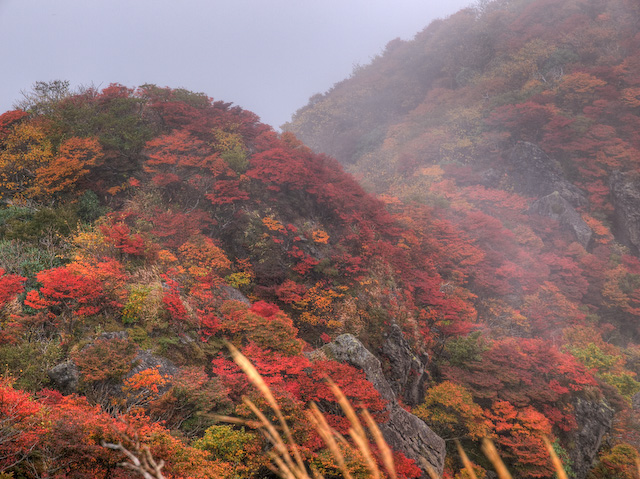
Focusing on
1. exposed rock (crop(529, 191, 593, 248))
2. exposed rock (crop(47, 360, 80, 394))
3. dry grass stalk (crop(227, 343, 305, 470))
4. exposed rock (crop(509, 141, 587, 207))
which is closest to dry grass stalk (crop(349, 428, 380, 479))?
dry grass stalk (crop(227, 343, 305, 470))

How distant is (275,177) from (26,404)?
13.0 m

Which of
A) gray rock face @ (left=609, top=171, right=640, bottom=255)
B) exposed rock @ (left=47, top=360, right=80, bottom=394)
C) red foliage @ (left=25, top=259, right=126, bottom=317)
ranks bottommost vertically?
gray rock face @ (left=609, top=171, right=640, bottom=255)

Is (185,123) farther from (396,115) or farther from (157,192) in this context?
(396,115)

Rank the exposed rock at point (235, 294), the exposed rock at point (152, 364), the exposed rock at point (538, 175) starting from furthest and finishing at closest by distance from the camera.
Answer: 1. the exposed rock at point (538, 175)
2. the exposed rock at point (235, 294)
3. the exposed rock at point (152, 364)

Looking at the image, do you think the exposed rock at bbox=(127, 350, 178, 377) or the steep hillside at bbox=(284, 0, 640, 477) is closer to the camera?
the exposed rock at bbox=(127, 350, 178, 377)

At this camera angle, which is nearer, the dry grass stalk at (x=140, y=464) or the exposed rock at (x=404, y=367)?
the dry grass stalk at (x=140, y=464)

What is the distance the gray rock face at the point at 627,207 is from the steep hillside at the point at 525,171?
0.10 m

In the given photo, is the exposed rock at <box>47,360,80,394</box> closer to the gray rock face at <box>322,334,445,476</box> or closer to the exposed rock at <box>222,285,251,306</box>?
the exposed rock at <box>222,285,251,306</box>

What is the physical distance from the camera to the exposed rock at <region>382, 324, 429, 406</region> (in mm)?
13691

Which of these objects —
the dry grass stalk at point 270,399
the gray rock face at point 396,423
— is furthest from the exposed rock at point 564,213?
the dry grass stalk at point 270,399

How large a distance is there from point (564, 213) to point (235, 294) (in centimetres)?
2772

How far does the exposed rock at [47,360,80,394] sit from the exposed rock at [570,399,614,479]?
1788 cm

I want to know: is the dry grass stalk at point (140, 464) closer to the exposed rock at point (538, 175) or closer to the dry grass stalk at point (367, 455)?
the dry grass stalk at point (367, 455)

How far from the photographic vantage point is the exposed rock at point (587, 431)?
44.7ft
